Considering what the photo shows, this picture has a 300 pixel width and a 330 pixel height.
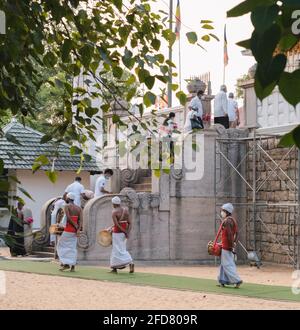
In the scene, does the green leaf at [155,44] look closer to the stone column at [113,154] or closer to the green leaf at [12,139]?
the green leaf at [12,139]

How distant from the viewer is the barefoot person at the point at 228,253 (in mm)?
15633

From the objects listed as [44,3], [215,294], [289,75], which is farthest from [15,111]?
[215,294]

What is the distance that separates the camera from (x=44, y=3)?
6492mm

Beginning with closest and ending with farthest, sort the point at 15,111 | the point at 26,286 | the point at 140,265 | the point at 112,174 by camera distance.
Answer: the point at 15,111 < the point at 26,286 < the point at 140,265 < the point at 112,174

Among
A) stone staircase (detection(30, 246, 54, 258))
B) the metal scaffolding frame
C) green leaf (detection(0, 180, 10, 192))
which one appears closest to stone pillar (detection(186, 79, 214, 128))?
the metal scaffolding frame

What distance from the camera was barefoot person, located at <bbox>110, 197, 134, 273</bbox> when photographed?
18.8m

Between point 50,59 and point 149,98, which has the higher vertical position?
point 50,59

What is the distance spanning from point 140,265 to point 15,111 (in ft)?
51.9

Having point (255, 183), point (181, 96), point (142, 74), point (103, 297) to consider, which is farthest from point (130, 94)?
point (255, 183)

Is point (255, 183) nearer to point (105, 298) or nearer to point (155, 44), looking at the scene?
point (105, 298)

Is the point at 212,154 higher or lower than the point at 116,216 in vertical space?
higher

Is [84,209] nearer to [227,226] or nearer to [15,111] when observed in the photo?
[227,226]

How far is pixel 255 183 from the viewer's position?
22203 millimetres

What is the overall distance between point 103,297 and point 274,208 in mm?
9298
